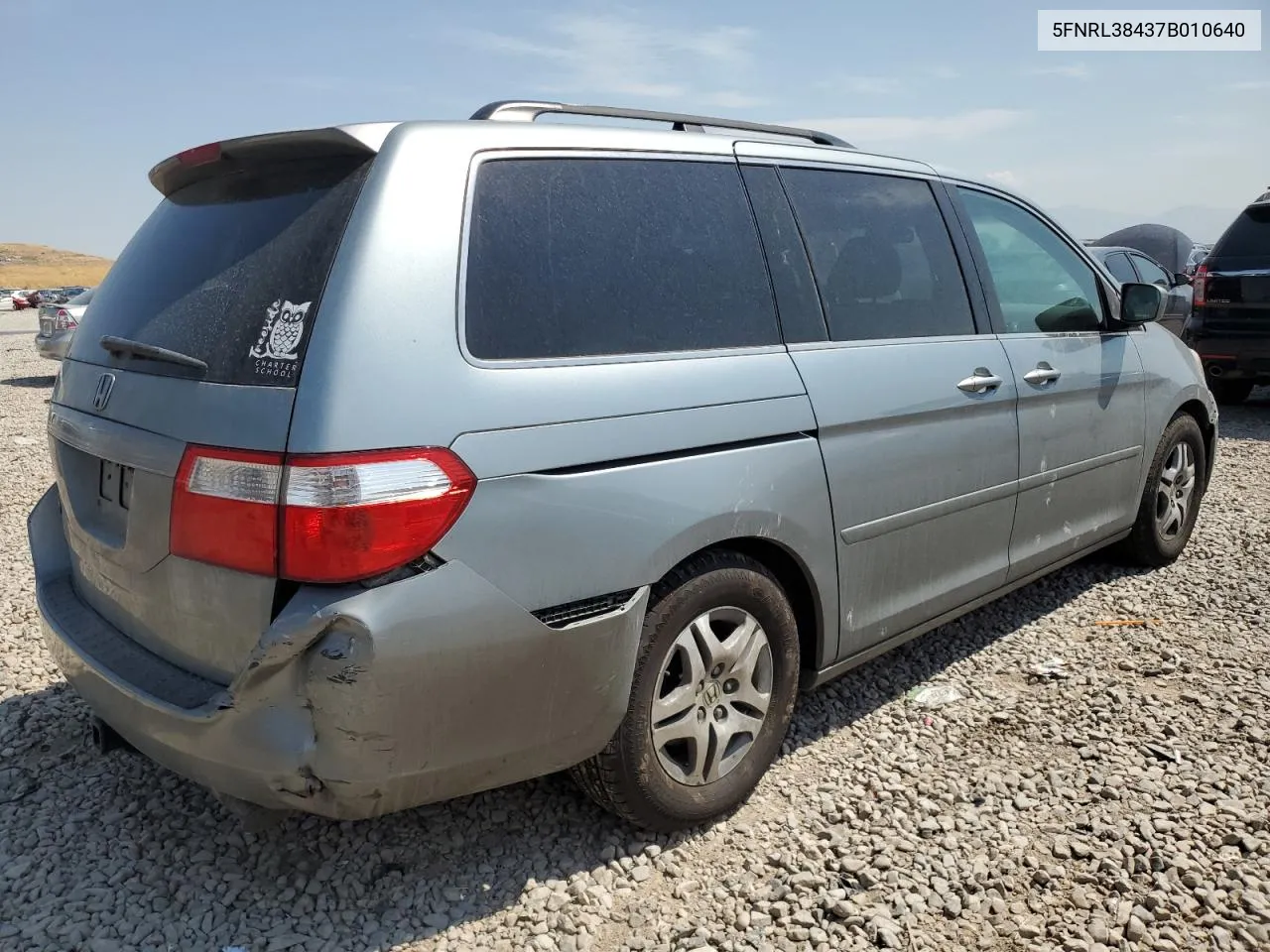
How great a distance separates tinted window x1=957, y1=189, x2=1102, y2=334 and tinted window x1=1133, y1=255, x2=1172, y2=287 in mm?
8192

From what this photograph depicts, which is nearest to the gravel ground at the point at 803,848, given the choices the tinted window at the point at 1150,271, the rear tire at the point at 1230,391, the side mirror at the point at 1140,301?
the side mirror at the point at 1140,301

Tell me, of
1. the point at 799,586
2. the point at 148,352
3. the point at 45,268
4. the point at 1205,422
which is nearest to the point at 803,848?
the point at 799,586

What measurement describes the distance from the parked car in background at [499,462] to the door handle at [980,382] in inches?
0.7

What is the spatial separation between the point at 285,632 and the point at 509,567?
47 cm

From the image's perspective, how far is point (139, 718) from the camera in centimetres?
232

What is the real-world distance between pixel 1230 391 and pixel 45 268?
461 ft

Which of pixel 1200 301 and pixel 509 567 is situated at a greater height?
pixel 1200 301

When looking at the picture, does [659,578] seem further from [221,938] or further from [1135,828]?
[1135,828]

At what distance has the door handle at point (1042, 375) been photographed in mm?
3686

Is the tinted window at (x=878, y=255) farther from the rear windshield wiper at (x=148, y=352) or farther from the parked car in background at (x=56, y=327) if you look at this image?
the parked car in background at (x=56, y=327)

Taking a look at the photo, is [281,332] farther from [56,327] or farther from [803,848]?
[56,327]

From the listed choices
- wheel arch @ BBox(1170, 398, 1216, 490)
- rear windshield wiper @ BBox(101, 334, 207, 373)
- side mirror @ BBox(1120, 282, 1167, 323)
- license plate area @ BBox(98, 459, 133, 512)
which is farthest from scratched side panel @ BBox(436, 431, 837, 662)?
wheel arch @ BBox(1170, 398, 1216, 490)

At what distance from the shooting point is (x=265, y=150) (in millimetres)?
2426

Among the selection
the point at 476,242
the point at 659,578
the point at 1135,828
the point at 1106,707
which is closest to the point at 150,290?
the point at 476,242
